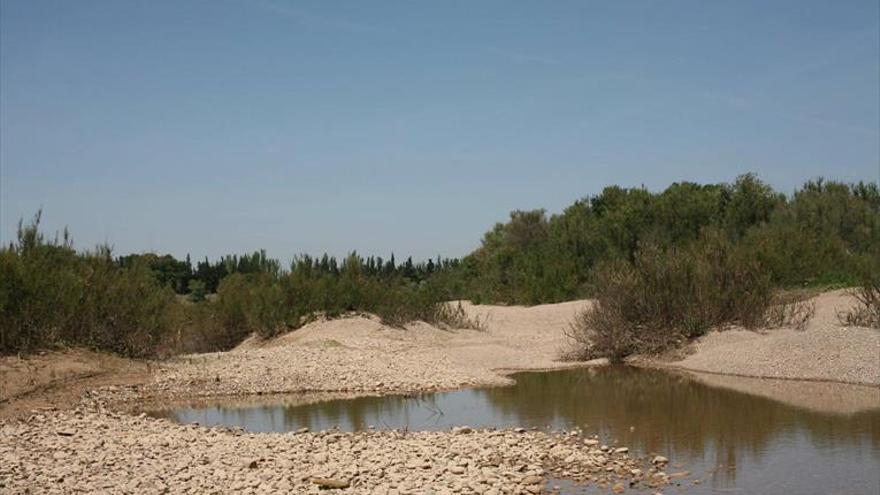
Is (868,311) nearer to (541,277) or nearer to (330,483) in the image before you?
(330,483)

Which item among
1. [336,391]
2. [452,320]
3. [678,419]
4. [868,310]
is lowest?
[678,419]

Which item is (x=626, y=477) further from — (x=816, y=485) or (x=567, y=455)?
(x=816, y=485)

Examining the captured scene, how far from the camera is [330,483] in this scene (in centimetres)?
844

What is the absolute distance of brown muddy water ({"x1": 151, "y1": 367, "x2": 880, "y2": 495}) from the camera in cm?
916

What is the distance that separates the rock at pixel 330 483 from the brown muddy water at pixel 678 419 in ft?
7.30

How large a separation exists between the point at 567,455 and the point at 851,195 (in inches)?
1274

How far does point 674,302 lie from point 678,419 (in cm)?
673

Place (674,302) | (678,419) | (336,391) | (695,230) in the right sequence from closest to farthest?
(678,419) → (336,391) → (674,302) → (695,230)

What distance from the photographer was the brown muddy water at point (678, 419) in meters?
9.16

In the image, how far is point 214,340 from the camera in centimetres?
2542

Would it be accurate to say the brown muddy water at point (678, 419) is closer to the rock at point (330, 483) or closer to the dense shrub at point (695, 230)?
the rock at point (330, 483)

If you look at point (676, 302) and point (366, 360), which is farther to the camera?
point (676, 302)

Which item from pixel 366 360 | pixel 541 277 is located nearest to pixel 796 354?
pixel 366 360

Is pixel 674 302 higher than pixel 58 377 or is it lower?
higher
